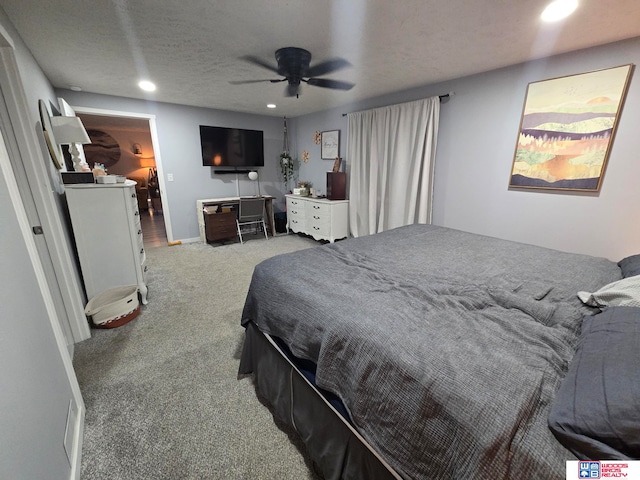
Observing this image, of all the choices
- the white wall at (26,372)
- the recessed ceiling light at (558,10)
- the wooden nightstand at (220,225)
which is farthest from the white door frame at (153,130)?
the recessed ceiling light at (558,10)

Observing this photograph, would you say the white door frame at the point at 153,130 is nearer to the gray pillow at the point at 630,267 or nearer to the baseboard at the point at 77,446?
the baseboard at the point at 77,446

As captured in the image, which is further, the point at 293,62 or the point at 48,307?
the point at 293,62

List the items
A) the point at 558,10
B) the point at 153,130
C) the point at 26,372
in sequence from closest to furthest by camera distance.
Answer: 1. the point at 26,372
2. the point at 558,10
3. the point at 153,130

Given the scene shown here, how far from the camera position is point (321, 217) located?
4258 millimetres

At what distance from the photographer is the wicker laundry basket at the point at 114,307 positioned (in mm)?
2123

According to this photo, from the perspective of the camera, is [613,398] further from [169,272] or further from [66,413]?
[169,272]

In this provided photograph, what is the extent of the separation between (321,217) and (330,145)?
129 cm

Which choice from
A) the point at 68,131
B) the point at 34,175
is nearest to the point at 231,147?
the point at 68,131

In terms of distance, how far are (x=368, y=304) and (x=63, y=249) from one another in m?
2.17

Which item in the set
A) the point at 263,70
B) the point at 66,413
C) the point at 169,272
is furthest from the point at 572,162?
the point at 169,272

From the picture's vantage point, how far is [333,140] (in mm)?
4434

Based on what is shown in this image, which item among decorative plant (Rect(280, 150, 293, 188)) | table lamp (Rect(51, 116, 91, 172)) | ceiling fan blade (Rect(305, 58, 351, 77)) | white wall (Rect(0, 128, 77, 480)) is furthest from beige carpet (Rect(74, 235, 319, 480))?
decorative plant (Rect(280, 150, 293, 188))

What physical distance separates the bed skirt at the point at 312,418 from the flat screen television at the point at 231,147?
12.1 feet

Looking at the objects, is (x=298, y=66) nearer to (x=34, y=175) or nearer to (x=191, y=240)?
(x=34, y=175)
